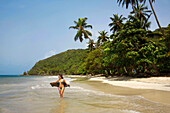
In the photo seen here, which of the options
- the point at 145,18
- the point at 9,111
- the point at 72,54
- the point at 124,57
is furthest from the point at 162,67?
the point at 72,54

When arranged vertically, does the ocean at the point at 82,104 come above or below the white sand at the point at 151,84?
above

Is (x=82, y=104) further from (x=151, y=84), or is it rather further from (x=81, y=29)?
(x=81, y=29)

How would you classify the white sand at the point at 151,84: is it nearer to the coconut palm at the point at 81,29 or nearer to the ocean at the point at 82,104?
the ocean at the point at 82,104

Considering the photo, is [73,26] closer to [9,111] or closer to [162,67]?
[162,67]

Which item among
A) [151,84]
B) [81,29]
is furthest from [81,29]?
[151,84]

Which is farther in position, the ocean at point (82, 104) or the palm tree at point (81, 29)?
the palm tree at point (81, 29)

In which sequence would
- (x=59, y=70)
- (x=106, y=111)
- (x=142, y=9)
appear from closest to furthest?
(x=106, y=111) < (x=142, y=9) < (x=59, y=70)

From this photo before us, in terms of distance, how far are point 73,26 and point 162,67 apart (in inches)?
880

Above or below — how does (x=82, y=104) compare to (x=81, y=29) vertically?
below

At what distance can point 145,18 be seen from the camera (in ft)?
105

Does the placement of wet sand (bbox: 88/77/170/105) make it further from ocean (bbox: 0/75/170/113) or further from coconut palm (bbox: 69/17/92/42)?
coconut palm (bbox: 69/17/92/42)

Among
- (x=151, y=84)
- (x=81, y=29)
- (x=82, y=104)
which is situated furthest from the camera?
(x=81, y=29)

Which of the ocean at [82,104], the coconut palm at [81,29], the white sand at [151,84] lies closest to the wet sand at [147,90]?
the white sand at [151,84]

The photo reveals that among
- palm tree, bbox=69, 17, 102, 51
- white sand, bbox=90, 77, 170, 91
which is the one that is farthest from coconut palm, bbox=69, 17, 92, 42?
white sand, bbox=90, 77, 170, 91
